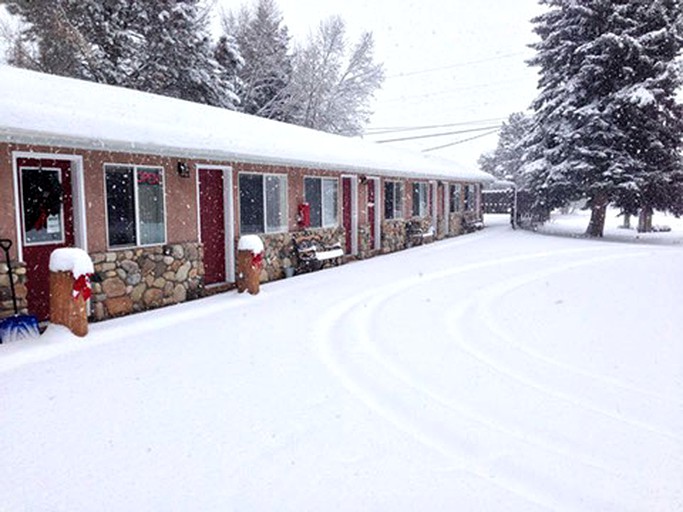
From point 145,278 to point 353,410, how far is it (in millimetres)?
5125

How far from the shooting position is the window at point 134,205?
25.2 feet

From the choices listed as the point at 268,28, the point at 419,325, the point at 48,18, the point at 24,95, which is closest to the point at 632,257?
the point at 419,325

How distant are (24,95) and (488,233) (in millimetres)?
17951

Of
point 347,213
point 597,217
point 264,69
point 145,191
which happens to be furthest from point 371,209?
point 264,69

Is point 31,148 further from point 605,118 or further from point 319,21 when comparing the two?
point 319,21

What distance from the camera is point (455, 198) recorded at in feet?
70.4

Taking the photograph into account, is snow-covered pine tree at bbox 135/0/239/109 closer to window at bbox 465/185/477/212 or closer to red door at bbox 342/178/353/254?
window at bbox 465/185/477/212

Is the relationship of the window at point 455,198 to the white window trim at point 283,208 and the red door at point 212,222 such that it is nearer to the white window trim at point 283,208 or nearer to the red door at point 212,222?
the white window trim at point 283,208

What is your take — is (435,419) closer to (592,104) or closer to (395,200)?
(395,200)

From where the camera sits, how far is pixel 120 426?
3926 mm

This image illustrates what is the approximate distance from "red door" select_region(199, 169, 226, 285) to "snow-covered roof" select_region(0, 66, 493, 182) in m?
0.79

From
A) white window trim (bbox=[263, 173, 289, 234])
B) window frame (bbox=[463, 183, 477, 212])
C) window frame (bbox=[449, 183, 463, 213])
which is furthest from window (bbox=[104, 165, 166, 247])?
window frame (bbox=[463, 183, 477, 212])

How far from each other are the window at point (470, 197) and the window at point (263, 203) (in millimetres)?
13421

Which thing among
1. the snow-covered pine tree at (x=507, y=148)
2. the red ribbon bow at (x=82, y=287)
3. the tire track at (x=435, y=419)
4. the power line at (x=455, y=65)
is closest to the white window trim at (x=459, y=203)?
the tire track at (x=435, y=419)
